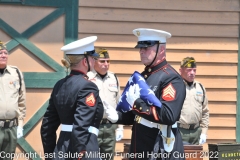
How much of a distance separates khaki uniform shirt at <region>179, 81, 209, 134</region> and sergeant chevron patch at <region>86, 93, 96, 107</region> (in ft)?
11.9

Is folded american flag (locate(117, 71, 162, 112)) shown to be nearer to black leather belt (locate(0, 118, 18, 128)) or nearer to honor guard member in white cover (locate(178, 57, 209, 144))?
black leather belt (locate(0, 118, 18, 128))

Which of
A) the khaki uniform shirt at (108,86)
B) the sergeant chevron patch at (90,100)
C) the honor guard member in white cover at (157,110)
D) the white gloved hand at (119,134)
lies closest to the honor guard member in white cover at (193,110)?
the white gloved hand at (119,134)

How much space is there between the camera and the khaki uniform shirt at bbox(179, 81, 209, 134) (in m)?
7.98

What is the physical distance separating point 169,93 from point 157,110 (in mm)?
184

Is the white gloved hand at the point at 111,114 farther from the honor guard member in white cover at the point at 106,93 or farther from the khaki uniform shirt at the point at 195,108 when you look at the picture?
the khaki uniform shirt at the point at 195,108

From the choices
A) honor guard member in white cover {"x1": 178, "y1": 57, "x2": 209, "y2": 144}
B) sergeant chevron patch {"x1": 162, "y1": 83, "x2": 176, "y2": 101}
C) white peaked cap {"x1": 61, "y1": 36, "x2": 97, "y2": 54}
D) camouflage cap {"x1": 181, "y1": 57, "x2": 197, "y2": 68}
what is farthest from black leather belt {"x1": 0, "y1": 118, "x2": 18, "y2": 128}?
sergeant chevron patch {"x1": 162, "y1": 83, "x2": 176, "y2": 101}

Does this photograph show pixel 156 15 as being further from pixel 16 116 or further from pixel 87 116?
pixel 87 116

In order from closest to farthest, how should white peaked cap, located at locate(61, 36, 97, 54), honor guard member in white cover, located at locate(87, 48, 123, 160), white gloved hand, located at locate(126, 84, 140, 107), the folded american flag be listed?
the folded american flag < white gloved hand, located at locate(126, 84, 140, 107) < white peaked cap, located at locate(61, 36, 97, 54) < honor guard member in white cover, located at locate(87, 48, 123, 160)

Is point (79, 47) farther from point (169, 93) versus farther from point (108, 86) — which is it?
point (108, 86)

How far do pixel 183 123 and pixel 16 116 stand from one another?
2.37 metres

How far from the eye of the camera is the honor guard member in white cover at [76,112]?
443 centimetres

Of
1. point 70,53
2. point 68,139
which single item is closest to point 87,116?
point 68,139

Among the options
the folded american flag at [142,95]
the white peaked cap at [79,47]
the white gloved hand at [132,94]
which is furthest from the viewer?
the white peaked cap at [79,47]

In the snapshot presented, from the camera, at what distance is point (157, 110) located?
439cm
